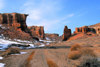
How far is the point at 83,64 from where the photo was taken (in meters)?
5.26

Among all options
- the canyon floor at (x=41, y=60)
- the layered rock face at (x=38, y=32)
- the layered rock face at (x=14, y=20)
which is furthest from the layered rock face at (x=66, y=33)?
the layered rock face at (x=38, y=32)

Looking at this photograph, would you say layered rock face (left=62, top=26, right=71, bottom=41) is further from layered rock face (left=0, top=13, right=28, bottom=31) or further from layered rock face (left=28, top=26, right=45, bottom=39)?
layered rock face (left=28, top=26, right=45, bottom=39)

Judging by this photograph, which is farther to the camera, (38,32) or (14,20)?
(38,32)

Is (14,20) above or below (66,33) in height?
above

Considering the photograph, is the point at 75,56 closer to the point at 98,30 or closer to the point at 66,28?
the point at 66,28

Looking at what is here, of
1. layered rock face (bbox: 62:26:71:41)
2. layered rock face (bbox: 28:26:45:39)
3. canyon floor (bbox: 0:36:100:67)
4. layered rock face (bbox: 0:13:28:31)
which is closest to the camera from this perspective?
canyon floor (bbox: 0:36:100:67)

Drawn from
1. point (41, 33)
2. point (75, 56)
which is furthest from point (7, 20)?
point (41, 33)

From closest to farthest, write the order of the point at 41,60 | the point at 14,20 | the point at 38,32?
the point at 41,60 → the point at 14,20 → the point at 38,32

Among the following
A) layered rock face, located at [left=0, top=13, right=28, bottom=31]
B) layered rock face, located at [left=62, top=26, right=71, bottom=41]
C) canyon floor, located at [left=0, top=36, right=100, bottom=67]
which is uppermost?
layered rock face, located at [left=0, top=13, right=28, bottom=31]

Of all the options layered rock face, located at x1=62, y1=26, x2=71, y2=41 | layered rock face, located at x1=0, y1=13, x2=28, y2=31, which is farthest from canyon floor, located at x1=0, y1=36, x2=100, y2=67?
layered rock face, located at x1=62, y1=26, x2=71, y2=41

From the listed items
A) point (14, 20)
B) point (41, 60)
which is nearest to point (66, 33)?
point (14, 20)

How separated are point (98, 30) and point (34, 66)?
10287 centimetres

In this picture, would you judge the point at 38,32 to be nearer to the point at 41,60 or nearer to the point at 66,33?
the point at 66,33

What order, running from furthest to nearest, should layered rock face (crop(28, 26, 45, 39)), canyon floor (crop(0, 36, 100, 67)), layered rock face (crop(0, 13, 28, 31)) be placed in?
layered rock face (crop(28, 26, 45, 39)) < layered rock face (crop(0, 13, 28, 31)) < canyon floor (crop(0, 36, 100, 67))
